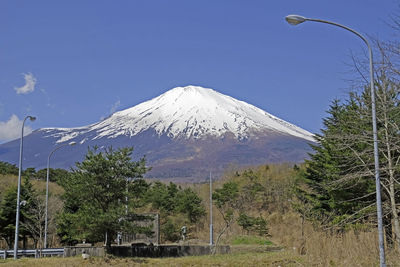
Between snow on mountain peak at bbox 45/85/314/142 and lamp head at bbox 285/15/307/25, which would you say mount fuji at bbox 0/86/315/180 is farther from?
lamp head at bbox 285/15/307/25

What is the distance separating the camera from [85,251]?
80.7 feet

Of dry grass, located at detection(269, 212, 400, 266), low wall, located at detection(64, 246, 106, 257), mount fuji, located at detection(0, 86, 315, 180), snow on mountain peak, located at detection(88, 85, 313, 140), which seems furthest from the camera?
snow on mountain peak, located at detection(88, 85, 313, 140)

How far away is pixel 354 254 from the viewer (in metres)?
15.1

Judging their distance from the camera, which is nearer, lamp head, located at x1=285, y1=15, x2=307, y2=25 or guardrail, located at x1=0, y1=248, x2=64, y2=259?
lamp head, located at x1=285, y1=15, x2=307, y2=25

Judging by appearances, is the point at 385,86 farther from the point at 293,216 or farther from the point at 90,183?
the point at 293,216

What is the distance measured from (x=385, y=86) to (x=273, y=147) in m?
145

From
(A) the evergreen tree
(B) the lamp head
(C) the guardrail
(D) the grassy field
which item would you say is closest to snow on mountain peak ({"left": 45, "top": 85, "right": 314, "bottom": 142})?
(C) the guardrail

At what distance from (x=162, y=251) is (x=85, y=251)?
14.8 ft

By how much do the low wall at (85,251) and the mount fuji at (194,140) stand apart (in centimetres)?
10403

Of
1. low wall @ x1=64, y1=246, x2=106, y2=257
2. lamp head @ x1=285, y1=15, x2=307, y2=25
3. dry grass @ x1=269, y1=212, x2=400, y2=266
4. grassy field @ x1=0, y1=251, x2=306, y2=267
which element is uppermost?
lamp head @ x1=285, y1=15, x2=307, y2=25

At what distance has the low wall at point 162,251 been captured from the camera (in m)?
26.1

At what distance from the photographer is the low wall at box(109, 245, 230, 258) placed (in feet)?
85.6

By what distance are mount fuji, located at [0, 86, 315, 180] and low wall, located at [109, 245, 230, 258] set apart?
10147 cm

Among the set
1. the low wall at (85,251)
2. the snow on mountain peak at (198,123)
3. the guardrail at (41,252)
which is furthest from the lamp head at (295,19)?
the snow on mountain peak at (198,123)
